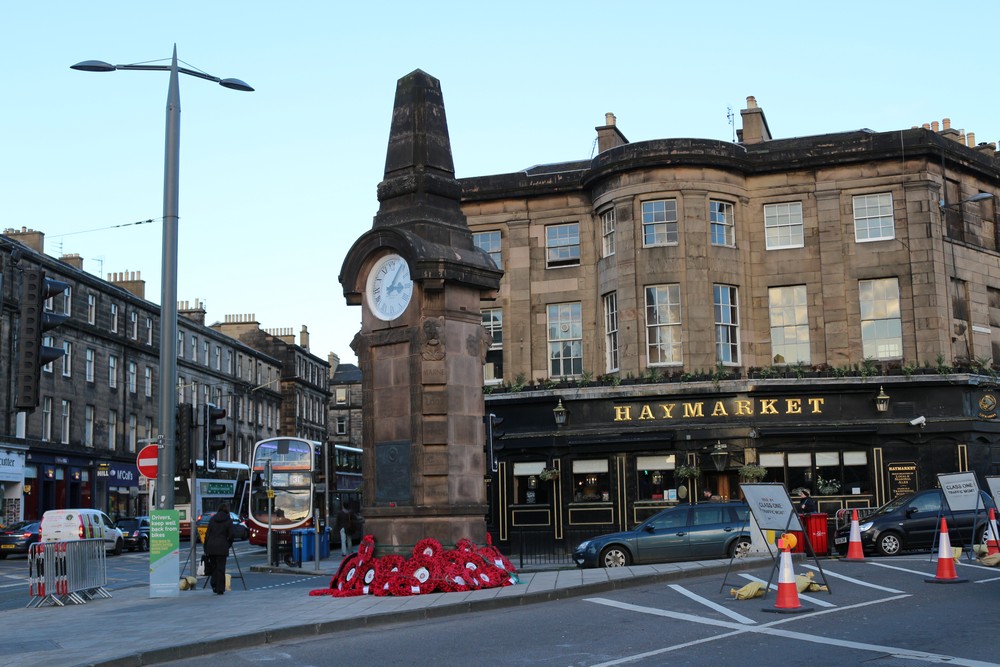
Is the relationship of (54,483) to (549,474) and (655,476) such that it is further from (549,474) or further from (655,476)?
(655,476)

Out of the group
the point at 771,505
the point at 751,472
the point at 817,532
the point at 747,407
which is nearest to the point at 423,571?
the point at 771,505

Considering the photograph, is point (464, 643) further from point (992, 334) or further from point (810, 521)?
point (992, 334)

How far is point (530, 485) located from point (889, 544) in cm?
1117

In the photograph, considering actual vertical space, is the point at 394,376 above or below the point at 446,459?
above

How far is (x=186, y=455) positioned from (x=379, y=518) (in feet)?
15.1

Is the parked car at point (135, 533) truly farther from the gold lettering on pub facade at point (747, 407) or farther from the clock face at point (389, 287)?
the clock face at point (389, 287)

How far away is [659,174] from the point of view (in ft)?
102

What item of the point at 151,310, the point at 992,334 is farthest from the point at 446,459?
the point at 151,310

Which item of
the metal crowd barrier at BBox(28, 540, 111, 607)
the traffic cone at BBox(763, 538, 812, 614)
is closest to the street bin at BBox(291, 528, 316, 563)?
the metal crowd barrier at BBox(28, 540, 111, 607)

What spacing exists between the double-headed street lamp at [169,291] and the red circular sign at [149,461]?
27.7 inches

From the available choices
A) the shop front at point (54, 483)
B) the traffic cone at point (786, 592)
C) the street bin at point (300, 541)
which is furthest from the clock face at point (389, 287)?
the shop front at point (54, 483)

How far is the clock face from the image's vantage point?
674 inches

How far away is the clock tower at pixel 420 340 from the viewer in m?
16.6

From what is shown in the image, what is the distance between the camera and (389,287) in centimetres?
1742
